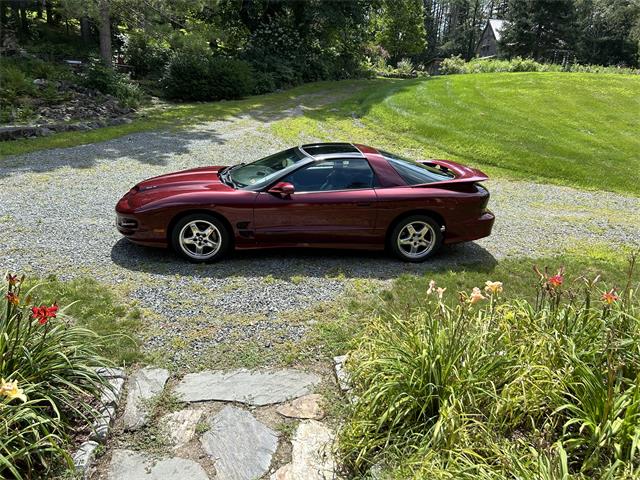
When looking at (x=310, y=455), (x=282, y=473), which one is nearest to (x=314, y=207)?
(x=310, y=455)

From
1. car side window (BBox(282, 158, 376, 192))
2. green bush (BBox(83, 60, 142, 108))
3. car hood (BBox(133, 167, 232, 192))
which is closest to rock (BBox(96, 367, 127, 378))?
car hood (BBox(133, 167, 232, 192))

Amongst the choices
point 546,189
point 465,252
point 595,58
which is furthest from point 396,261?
point 595,58

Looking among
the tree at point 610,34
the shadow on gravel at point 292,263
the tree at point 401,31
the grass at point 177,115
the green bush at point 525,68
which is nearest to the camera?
the shadow on gravel at point 292,263

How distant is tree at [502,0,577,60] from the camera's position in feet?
143

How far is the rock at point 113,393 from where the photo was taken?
2.95m

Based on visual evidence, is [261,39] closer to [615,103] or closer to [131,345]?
[615,103]

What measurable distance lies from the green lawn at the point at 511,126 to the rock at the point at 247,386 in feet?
30.8

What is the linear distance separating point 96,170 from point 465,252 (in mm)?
7126

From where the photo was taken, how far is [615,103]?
17.5m

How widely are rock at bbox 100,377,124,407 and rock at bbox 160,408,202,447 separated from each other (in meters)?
0.34

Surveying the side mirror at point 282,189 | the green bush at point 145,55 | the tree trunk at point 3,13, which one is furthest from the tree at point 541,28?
the side mirror at point 282,189

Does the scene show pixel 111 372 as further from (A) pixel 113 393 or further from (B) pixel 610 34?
(B) pixel 610 34

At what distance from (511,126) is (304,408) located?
13412 millimetres

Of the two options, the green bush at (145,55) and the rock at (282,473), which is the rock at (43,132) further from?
the rock at (282,473)
